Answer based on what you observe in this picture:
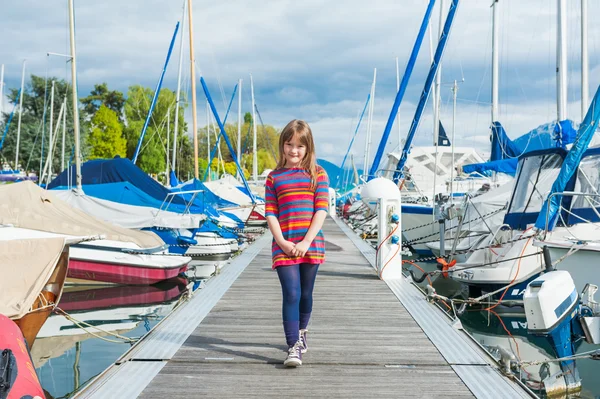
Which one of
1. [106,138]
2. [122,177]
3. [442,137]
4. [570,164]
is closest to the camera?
[570,164]

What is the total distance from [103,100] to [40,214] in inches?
2564

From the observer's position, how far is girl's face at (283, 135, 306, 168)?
445 centimetres

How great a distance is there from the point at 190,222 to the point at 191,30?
1125cm

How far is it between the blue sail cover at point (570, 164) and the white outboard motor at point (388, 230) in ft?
7.99

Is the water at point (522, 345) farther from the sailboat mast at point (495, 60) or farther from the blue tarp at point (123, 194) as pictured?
the sailboat mast at point (495, 60)

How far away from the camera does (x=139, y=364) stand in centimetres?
471

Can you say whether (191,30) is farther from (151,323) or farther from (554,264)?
(554,264)

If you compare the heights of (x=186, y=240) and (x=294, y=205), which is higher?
(x=294, y=205)

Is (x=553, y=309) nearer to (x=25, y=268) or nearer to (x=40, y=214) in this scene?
(x=25, y=268)

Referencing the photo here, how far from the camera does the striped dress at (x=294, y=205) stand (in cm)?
444

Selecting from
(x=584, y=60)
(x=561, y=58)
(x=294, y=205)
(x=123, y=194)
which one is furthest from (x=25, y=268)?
(x=584, y=60)

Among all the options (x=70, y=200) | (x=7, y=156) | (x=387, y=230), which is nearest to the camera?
(x=387, y=230)

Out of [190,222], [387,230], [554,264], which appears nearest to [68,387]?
[387,230]

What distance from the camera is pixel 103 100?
71.8 metres
